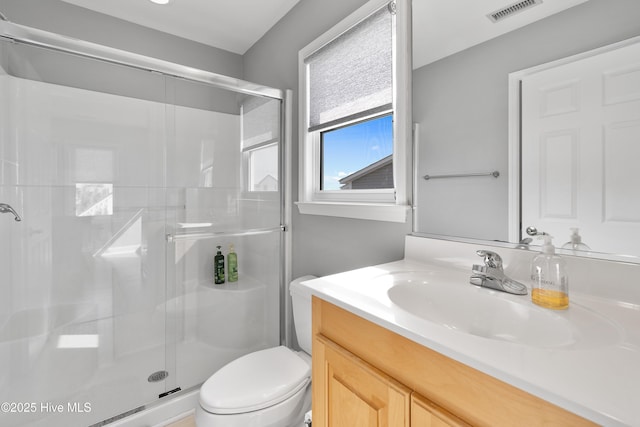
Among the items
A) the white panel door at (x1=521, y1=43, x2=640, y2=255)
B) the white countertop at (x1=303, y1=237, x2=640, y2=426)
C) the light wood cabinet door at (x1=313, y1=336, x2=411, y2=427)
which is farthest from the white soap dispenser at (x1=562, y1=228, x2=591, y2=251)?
the light wood cabinet door at (x1=313, y1=336, x2=411, y2=427)

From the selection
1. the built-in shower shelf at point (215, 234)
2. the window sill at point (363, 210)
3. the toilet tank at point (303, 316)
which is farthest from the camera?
the built-in shower shelf at point (215, 234)

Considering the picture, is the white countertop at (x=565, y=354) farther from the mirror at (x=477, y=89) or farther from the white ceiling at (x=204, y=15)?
the white ceiling at (x=204, y=15)

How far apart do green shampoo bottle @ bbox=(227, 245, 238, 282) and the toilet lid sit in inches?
24.4

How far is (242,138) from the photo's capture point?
1.81 metres

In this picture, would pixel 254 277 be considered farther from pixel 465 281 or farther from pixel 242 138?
pixel 465 281

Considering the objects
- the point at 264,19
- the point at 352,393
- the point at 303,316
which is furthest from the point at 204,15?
the point at 352,393

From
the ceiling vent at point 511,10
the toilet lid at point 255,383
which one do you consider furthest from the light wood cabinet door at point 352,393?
the ceiling vent at point 511,10

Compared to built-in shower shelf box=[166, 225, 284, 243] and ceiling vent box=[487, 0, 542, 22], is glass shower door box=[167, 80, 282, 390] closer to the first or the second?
built-in shower shelf box=[166, 225, 284, 243]

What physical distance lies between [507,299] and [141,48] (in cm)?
260

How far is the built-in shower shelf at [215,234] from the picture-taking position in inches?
65.4

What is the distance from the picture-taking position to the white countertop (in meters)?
0.40

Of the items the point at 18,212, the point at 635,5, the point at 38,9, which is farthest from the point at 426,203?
the point at 38,9

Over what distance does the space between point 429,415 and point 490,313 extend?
377mm

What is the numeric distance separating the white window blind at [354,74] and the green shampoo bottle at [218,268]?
0.94 metres
